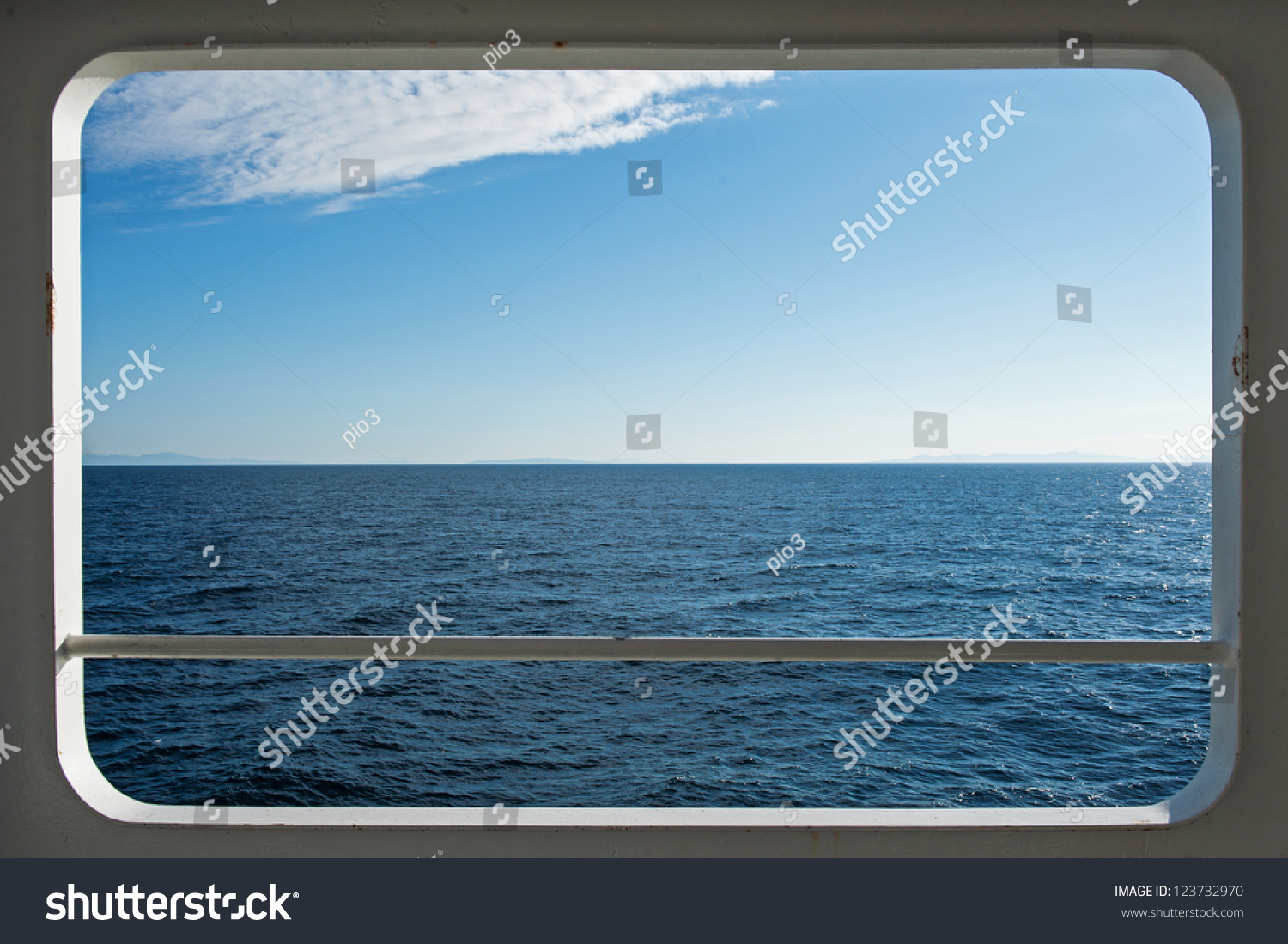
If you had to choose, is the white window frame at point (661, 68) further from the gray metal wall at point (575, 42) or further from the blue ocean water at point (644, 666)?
the blue ocean water at point (644, 666)

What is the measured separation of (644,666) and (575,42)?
24557 mm

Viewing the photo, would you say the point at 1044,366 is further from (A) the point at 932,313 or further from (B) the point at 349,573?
(B) the point at 349,573

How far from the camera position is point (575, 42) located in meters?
1.23

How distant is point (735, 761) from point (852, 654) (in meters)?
17.0

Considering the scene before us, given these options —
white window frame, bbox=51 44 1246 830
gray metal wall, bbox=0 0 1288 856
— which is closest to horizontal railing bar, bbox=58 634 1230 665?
white window frame, bbox=51 44 1246 830

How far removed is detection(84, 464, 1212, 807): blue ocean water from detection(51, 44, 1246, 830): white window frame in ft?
10.5

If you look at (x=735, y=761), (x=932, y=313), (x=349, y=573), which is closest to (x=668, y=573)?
(x=349, y=573)

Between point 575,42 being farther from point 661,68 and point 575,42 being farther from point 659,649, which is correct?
point 659,649

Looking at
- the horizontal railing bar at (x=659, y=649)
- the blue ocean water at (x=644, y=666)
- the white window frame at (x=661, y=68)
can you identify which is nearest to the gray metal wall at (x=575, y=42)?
the white window frame at (x=661, y=68)

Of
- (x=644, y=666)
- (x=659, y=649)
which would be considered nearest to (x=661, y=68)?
(x=659, y=649)

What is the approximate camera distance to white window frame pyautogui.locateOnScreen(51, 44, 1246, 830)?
3.97ft

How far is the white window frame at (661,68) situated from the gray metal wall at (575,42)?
0.02 meters

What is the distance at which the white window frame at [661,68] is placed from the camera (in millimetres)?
1211

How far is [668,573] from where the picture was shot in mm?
33531
